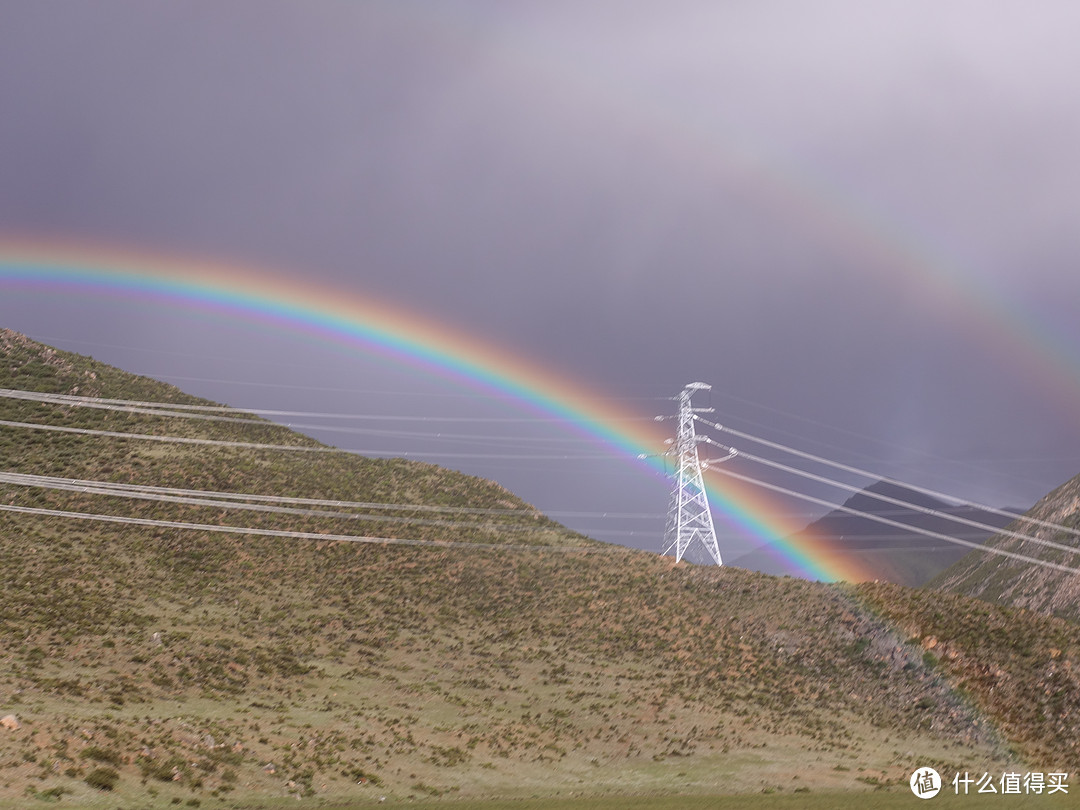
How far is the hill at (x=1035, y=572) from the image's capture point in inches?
4926

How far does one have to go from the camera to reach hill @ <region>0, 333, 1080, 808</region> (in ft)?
157

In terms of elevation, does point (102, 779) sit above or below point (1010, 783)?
above

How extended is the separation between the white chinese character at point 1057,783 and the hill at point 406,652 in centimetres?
306

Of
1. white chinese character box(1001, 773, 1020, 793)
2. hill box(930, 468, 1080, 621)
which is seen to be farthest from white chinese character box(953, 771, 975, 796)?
hill box(930, 468, 1080, 621)

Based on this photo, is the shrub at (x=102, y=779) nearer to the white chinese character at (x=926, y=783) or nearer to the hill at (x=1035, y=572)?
the white chinese character at (x=926, y=783)

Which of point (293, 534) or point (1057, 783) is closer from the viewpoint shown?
point (1057, 783)

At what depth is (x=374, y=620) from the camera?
81250 millimetres

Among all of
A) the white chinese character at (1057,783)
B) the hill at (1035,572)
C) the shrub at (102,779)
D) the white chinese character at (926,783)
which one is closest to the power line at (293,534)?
the shrub at (102,779)

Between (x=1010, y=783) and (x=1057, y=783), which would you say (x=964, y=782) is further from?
(x=1057, y=783)

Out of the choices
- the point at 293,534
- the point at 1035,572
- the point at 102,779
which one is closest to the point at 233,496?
the point at 293,534

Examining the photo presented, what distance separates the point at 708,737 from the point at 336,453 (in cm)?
6970

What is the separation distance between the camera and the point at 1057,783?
5297 centimetres

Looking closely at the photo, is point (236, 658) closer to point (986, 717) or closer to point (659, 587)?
point (659, 587)

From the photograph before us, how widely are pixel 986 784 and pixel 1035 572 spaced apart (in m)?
102
